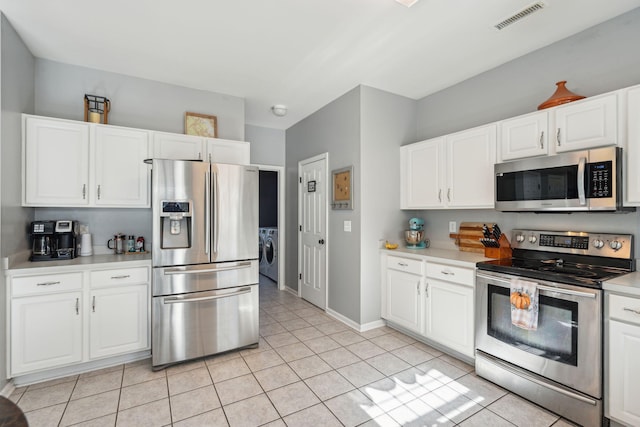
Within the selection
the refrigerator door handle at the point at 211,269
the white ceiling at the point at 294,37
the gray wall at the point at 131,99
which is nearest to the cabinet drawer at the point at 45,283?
the refrigerator door handle at the point at 211,269

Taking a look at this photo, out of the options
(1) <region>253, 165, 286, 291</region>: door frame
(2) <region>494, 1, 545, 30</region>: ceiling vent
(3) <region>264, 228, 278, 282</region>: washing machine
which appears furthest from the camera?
(3) <region>264, 228, 278, 282</region>: washing machine

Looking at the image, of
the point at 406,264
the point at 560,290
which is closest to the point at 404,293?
the point at 406,264

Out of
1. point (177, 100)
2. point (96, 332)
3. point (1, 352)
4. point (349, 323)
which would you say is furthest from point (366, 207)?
point (1, 352)

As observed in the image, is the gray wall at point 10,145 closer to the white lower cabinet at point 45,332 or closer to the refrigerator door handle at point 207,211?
the white lower cabinet at point 45,332

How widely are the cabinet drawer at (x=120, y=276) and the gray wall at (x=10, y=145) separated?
1.80ft

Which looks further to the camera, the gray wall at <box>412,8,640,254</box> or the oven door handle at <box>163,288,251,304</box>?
the oven door handle at <box>163,288,251,304</box>

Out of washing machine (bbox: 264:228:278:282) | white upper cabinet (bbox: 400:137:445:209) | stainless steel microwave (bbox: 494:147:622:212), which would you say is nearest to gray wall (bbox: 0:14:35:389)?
washing machine (bbox: 264:228:278:282)

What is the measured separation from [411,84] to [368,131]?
71cm

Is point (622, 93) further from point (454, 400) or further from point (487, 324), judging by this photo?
point (454, 400)

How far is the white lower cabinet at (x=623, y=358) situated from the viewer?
1688 millimetres

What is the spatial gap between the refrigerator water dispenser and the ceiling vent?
290 centimetres

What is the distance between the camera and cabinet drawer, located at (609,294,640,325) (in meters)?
1.69

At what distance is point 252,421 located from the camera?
A: 1.92 m

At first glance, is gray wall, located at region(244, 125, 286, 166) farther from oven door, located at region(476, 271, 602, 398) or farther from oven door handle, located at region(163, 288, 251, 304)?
oven door, located at region(476, 271, 602, 398)
